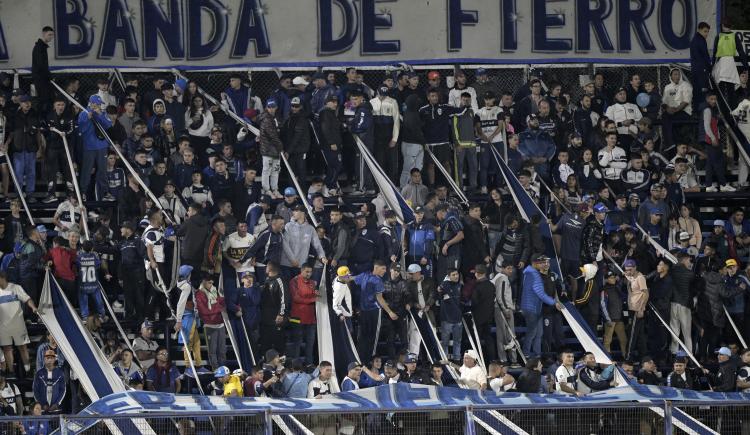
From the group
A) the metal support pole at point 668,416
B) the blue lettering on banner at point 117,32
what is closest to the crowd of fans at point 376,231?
the blue lettering on banner at point 117,32

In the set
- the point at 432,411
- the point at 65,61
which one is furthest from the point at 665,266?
the point at 65,61

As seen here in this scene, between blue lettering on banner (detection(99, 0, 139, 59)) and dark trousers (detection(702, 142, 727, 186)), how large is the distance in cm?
958

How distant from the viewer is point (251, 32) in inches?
1082

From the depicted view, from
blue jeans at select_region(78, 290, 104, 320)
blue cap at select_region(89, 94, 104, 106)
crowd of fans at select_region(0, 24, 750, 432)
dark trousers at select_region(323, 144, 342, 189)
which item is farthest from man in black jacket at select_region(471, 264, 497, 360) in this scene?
blue cap at select_region(89, 94, 104, 106)

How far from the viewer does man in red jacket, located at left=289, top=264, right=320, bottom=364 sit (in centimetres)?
2209

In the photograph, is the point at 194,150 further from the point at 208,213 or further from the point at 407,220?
the point at 407,220

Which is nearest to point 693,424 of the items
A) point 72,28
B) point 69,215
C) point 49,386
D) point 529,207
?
point 49,386

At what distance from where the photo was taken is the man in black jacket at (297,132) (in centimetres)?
2464

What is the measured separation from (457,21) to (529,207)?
483 cm

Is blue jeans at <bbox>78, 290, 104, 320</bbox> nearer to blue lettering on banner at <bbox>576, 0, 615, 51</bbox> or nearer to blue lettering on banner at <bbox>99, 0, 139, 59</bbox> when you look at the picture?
blue lettering on banner at <bbox>99, 0, 139, 59</bbox>

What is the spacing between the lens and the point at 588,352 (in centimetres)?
2208

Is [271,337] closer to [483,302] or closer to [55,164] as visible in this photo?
[483,302]

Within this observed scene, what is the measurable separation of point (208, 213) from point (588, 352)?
5832mm

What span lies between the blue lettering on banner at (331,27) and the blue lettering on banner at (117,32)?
123 inches
